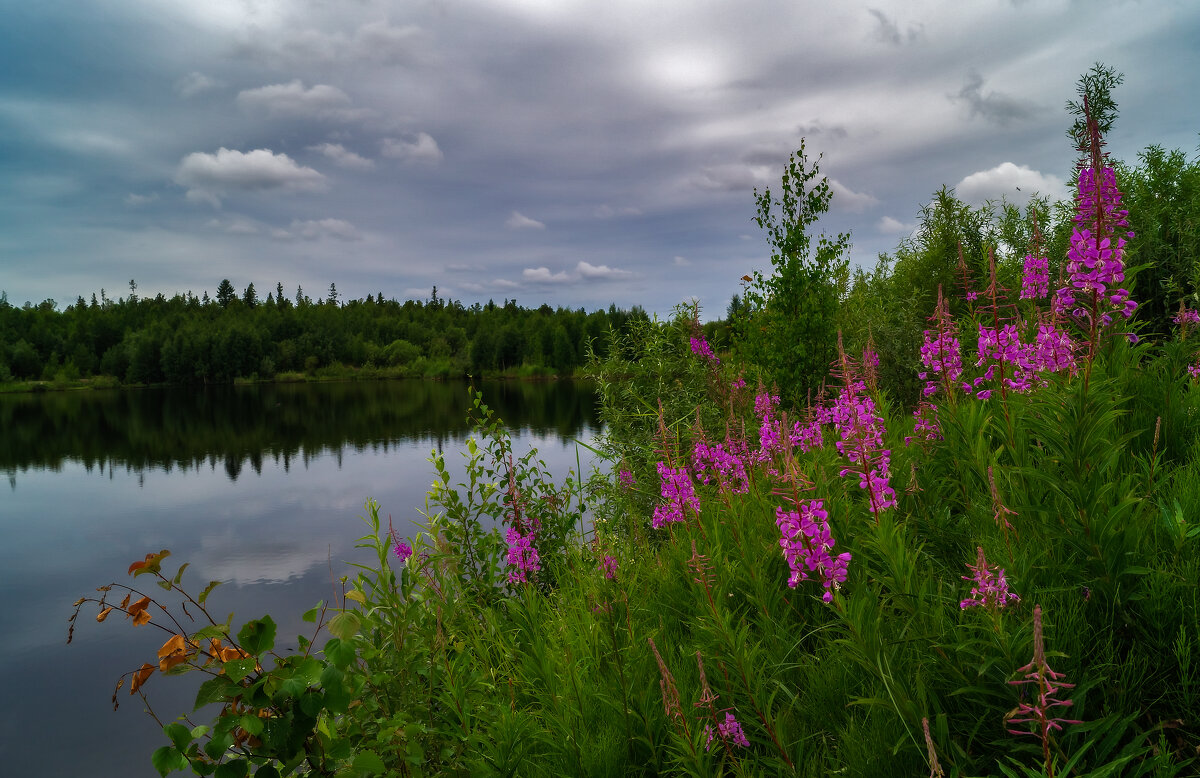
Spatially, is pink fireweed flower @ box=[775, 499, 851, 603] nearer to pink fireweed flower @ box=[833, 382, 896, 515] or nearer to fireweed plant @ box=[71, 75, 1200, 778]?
fireweed plant @ box=[71, 75, 1200, 778]

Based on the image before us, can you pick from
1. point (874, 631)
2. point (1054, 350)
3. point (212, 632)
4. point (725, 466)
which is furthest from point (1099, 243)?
point (212, 632)

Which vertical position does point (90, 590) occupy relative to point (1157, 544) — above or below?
below

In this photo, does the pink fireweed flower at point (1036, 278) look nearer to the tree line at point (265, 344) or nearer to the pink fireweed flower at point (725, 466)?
the pink fireweed flower at point (725, 466)

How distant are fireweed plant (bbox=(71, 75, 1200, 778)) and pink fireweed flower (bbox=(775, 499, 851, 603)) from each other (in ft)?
0.04

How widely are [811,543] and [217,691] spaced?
2051 millimetres

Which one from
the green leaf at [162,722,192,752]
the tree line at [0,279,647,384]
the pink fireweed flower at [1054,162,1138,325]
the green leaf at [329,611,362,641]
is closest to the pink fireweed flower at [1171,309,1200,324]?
the pink fireweed flower at [1054,162,1138,325]

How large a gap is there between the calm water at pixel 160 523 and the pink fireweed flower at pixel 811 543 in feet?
7.60

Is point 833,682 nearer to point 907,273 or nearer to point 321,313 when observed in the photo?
point 907,273

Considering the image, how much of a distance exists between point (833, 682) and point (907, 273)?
19.6m

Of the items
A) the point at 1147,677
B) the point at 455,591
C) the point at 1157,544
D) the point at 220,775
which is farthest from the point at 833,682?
the point at 455,591

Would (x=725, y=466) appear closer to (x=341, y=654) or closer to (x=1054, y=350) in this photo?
(x=1054, y=350)

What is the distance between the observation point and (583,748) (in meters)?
2.38

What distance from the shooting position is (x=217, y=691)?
5.93 feet

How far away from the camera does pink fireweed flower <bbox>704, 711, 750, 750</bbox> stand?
2.05 meters
